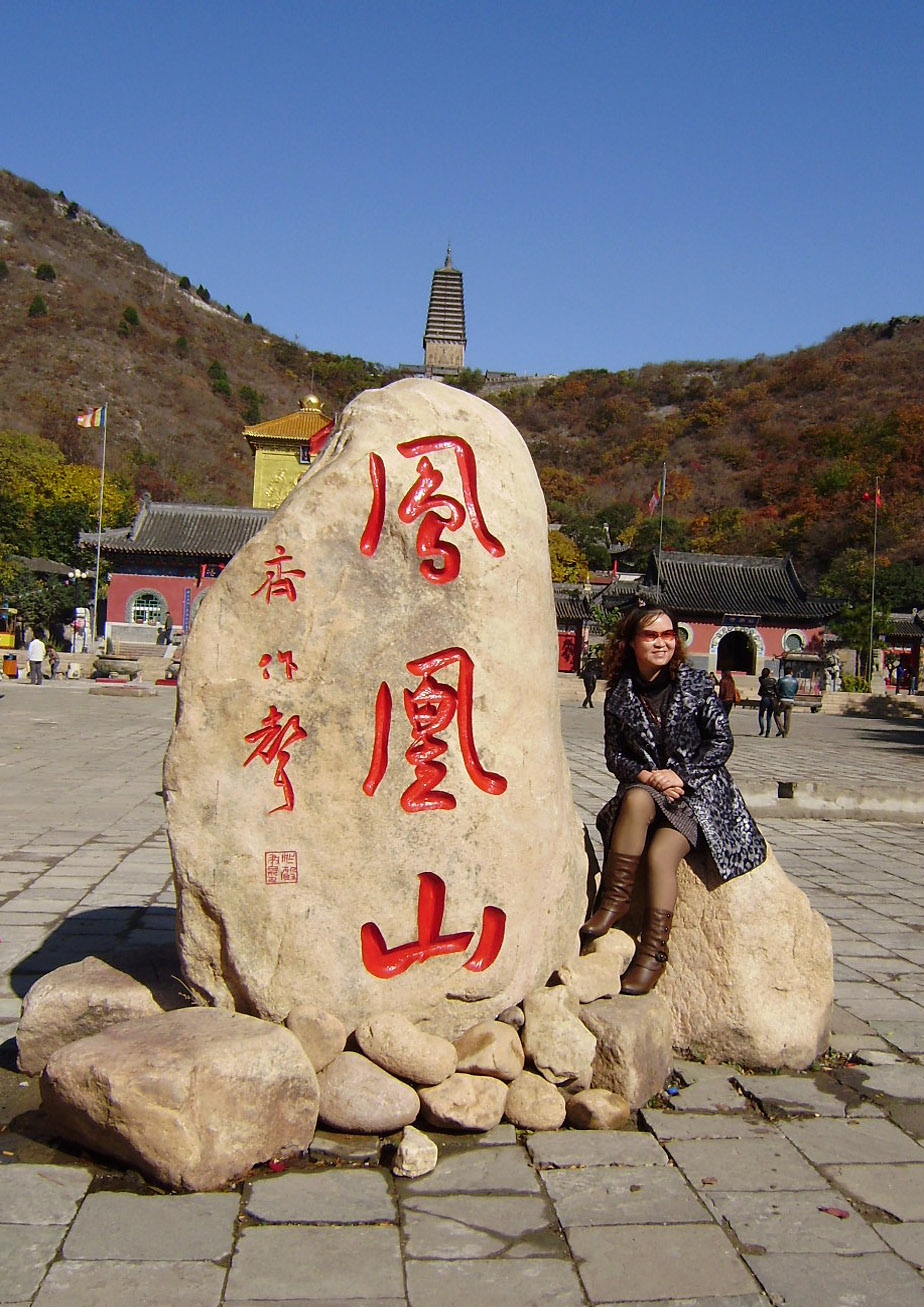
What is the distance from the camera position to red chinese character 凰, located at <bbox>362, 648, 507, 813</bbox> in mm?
3098

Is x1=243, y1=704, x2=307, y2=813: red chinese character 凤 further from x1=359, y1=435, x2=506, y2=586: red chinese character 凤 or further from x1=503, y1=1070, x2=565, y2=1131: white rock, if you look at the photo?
x1=503, y1=1070, x2=565, y2=1131: white rock

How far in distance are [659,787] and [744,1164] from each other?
3.66 feet

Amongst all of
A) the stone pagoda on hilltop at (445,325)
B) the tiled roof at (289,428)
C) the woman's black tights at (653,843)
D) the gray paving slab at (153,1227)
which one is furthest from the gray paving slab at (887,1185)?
the stone pagoda on hilltop at (445,325)

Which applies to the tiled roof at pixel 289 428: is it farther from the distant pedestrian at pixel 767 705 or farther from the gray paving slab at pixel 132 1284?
the gray paving slab at pixel 132 1284

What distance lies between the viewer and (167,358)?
7838 cm

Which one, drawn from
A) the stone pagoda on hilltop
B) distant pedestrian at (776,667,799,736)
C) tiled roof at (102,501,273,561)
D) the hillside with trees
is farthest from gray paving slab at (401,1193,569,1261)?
the stone pagoda on hilltop

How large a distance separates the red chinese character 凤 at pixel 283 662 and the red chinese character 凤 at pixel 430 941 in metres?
0.68

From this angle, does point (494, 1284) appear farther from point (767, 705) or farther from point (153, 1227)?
point (767, 705)

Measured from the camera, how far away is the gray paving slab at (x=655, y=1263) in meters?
2.21

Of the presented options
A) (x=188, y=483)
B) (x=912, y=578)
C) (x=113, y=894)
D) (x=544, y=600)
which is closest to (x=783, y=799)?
(x=113, y=894)

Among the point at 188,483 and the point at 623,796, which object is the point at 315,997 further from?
the point at 188,483

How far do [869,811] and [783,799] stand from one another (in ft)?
2.37

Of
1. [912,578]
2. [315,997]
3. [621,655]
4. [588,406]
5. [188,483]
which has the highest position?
[588,406]

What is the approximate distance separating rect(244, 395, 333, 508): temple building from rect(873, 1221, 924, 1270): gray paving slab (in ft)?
122
